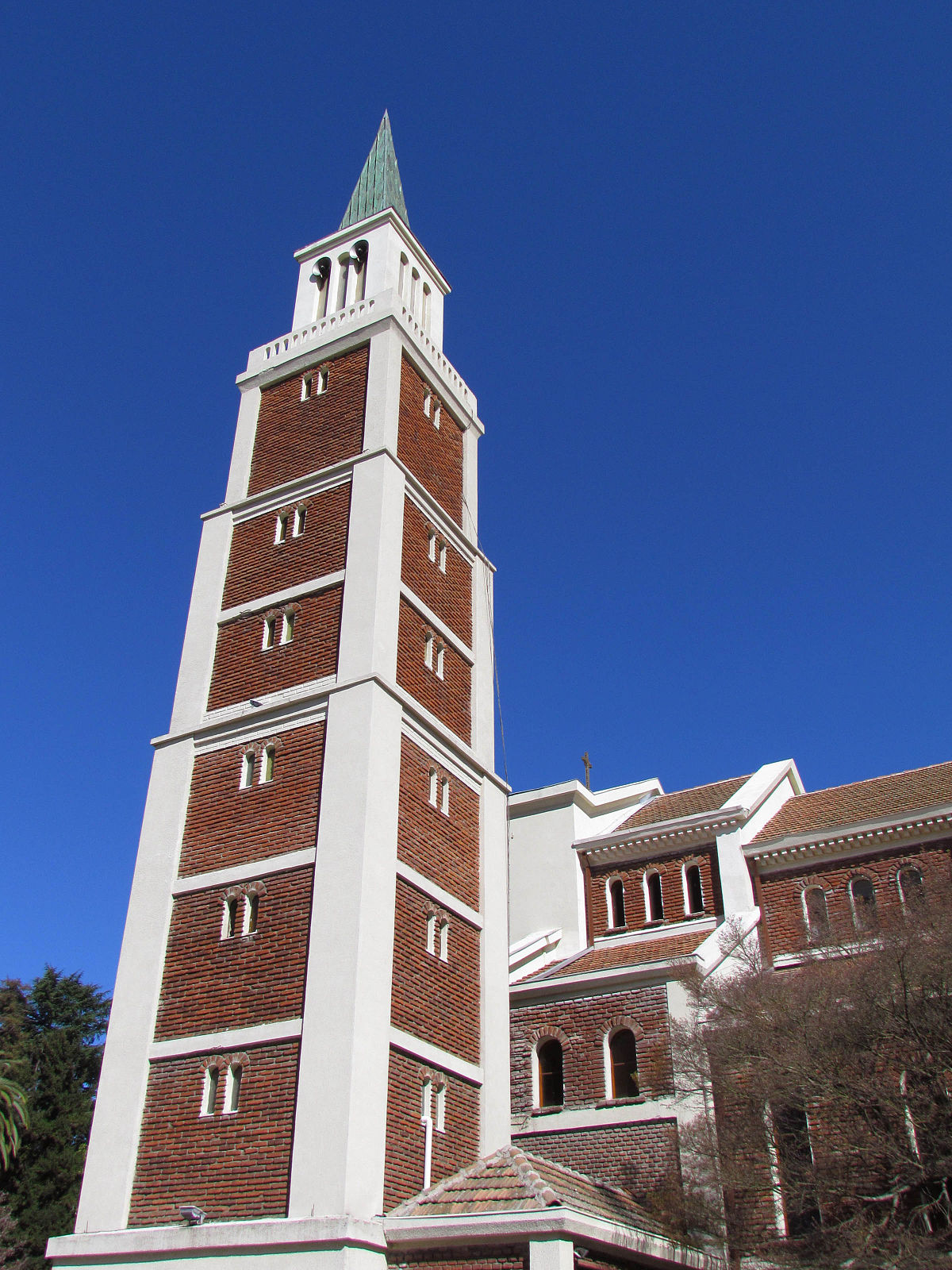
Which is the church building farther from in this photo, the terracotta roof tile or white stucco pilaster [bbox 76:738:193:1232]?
the terracotta roof tile

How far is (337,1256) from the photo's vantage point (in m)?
14.7

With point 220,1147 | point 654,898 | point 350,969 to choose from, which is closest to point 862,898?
point 654,898

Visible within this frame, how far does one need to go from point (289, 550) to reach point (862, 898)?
14420 millimetres

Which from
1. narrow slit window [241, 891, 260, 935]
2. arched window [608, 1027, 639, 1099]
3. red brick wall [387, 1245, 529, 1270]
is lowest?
red brick wall [387, 1245, 529, 1270]

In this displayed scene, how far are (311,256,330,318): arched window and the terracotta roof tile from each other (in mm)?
17143

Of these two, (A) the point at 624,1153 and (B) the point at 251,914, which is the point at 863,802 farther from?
(B) the point at 251,914

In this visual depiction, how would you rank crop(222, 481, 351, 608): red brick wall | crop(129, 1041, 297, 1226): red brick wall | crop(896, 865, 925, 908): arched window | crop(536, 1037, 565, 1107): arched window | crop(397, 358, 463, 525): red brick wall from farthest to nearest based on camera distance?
crop(397, 358, 463, 525): red brick wall < crop(896, 865, 925, 908): arched window < crop(222, 481, 351, 608): red brick wall < crop(536, 1037, 565, 1107): arched window < crop(129, 1041, 297, 1226): red brick wall

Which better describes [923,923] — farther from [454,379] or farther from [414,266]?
[414,266]

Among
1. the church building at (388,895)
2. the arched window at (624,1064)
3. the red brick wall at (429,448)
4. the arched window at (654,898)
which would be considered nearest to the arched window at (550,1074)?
the church building at (388,895)

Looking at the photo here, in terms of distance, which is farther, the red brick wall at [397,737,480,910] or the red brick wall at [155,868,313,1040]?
the red brick wall at [397,737,480,910]

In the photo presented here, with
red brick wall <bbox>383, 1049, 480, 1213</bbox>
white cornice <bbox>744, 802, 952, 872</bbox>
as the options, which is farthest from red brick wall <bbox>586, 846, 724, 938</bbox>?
red brick wall <bbox>383, 1049, 480, 1213</bbox>

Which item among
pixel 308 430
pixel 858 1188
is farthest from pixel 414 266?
pixel 858 1188

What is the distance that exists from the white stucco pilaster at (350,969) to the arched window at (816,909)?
10.8 metres

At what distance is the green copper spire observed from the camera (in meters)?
31.5
